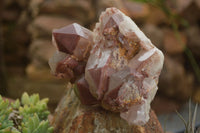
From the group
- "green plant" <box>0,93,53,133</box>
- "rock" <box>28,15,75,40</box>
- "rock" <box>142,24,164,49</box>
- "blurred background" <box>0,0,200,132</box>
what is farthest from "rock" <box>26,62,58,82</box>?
"green plant" <box>0,93,53,133</box>

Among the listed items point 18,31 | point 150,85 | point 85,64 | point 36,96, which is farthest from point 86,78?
point 18,31

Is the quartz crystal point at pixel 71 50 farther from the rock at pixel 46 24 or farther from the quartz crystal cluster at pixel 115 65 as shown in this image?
the rock at pixel 46 24

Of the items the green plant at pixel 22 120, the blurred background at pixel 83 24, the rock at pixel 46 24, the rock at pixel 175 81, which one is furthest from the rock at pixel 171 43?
the green plant at pixel 22 120

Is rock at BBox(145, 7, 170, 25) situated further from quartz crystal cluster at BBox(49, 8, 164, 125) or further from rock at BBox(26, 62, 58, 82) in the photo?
quartz crystal cluster at BBox(49, 8, 164, 125)

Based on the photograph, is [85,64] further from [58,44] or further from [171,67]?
[171,67]

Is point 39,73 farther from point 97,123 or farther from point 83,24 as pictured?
point 97,123

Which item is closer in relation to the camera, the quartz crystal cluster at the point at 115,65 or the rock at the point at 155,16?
the quartz crystal cluster at the point at 115,65
